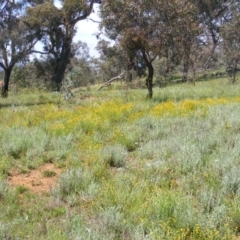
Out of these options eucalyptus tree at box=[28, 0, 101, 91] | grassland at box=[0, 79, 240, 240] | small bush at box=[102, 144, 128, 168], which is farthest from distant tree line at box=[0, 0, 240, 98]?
small bush at box=[102, 144, 128, 168]

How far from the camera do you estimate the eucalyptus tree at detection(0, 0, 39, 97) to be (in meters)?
21.2

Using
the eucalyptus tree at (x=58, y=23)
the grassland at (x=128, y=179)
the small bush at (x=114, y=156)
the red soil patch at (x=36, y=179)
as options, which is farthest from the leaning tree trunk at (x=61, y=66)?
the red soil patch at (x=36, y=179)

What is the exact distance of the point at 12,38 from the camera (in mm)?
21203

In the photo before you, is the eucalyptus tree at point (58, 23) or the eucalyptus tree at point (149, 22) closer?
the eucalyptus tree at point (149, 22)

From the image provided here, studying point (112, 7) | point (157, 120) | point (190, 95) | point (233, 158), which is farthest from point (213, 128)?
point (112, 7)

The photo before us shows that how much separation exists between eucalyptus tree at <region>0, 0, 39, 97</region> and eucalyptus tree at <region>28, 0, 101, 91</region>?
1.01 meters

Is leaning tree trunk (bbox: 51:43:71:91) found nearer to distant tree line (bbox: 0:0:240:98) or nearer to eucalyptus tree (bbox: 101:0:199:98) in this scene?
distant tree line (bbox: 0:0:240:98)

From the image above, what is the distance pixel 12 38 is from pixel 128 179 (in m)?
18.5

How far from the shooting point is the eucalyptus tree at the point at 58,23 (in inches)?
947

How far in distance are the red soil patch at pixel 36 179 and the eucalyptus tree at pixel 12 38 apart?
52.5 feet

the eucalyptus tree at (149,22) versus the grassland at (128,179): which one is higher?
the eucalyptus tree at (149,22)

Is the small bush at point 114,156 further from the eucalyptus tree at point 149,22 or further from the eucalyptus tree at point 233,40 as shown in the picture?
the eucalyptus tree at point 233,40

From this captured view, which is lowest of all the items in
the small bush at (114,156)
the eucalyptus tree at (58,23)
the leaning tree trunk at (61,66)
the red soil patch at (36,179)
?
the red soil patch at (36,179)

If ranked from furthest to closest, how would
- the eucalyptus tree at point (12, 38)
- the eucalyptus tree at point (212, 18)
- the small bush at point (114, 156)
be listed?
1. the eucalyptus tree at point (212, 18)
2. the eucalyptus tree at point (12, 38)
3. the small bush at point (114, 156)
